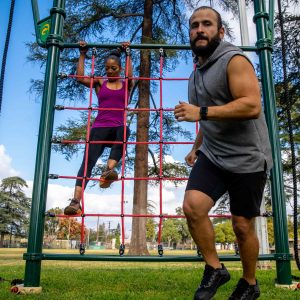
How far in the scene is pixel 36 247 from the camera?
3.16m

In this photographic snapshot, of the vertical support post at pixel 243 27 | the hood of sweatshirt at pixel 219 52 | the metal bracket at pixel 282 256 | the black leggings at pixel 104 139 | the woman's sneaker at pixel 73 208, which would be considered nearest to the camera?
the hood of sweatshirt at pixel 219 52

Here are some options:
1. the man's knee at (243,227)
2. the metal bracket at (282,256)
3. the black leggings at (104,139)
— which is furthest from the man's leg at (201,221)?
the black leggings at (104,139)

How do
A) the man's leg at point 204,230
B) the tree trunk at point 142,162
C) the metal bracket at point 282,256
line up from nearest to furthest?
the man's leg at point 204,230, the metal bracket at point 282,256, the tree trunk at point 142,162

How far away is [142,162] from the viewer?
1177 centimetres

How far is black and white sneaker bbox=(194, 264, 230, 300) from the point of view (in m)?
2.11

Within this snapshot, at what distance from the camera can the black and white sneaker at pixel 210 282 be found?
6.93ft

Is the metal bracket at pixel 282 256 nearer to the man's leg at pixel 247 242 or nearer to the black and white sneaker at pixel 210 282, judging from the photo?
the man's leg at pixel 247 242

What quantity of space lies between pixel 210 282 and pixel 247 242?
363mm

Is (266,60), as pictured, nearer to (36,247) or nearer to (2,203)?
(36,247)

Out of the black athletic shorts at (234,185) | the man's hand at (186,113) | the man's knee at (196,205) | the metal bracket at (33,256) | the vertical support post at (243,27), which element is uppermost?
the vertical support post at (243,27)

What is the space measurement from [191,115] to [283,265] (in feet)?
6.00

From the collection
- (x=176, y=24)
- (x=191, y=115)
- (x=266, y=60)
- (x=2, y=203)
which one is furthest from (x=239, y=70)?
(x=2, y=203)

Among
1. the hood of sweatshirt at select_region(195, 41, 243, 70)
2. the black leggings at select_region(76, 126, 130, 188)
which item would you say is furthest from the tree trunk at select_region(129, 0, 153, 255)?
the hood of sweatshirt at select_region(195, 41, 243, 70)

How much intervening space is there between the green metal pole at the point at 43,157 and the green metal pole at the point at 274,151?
5.94ft
